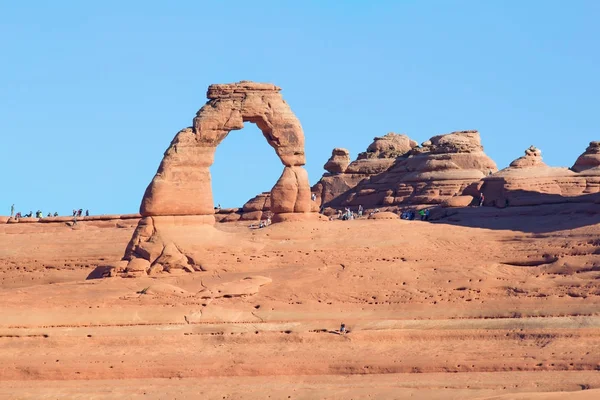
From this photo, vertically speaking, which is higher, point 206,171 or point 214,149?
point 214,149

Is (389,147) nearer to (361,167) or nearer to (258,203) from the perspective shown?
(361,167)

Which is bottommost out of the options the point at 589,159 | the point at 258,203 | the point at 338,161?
the point at 258,203

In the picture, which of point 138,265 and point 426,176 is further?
point 426,176

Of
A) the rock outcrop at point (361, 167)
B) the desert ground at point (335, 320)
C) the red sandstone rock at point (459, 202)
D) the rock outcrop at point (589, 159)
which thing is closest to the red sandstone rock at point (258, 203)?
the rock outcrop at point (361, 167)

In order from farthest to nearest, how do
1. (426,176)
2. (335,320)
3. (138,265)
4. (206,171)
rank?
(426,176)
(206,171)
(138,265)
(335,320)

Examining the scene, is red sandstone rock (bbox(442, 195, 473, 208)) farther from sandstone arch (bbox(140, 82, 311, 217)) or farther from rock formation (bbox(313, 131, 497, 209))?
sandstone arch (bbox(140, 82, 311, 217))

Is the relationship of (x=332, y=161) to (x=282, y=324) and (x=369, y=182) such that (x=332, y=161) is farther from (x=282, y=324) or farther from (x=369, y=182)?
(x=282, y=324)

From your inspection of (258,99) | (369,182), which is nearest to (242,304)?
(258,99)

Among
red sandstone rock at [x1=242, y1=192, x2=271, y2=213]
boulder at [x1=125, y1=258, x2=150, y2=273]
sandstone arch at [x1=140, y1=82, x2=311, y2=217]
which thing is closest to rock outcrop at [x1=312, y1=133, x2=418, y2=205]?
red sandstone rock at [x1=242, y1=192, x2=271, y2=213]

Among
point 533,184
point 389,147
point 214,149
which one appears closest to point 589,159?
point 533,184
